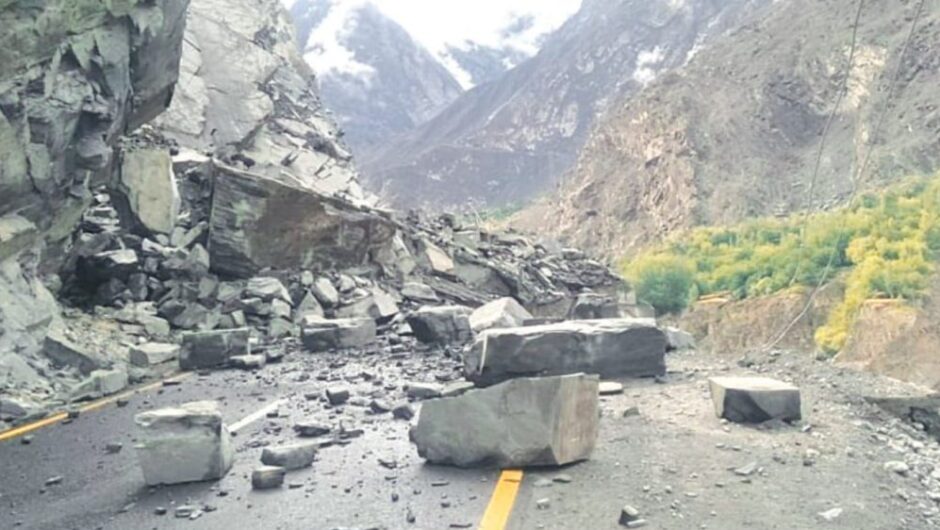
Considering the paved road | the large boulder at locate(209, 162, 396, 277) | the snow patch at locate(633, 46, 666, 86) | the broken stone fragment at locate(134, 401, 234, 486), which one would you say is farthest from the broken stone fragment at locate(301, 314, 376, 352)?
the snow patch at locate(633, 46, 666, 86)

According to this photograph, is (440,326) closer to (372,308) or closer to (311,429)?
(372,308)

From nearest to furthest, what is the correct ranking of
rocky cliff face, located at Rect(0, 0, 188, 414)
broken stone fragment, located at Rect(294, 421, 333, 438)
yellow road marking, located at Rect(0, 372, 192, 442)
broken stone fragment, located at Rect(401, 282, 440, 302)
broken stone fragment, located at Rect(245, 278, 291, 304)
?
broken stone fragment, located at Rect(294, 421, 333, 438) → yellow road marking, located at Rect(0, 372, 192, 442) → rocky cliff face, located at Rect(0, 0, 188, 414) → broken stone fragment, located at Rect(245, 278, 291, 304) → broken stone fragment, located at Rect(401, 282, 440, 302)

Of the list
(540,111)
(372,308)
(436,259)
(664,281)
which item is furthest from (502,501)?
(540,111)

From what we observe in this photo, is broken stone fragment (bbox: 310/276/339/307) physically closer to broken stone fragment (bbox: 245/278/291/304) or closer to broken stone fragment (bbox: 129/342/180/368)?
broken stone fragment (bbox: 245/278/291/304)

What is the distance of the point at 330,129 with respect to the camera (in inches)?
1373

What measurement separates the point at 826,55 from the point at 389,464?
73967 mm

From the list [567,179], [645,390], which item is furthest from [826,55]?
[645,390]

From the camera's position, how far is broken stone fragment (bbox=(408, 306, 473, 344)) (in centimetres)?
1180

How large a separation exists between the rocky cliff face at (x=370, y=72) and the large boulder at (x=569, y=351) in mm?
129034

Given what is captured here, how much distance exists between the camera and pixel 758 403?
6.20 m

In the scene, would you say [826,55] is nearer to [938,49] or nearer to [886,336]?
[938,49]

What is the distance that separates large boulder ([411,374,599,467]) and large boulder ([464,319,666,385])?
201 centimetres

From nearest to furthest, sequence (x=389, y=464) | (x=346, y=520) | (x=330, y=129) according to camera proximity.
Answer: (x=346, y=520) → (x=389, y=464) → (x=330, y=129)

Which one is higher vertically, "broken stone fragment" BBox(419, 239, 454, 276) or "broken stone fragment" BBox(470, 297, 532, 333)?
"broken stone fragment" BBox(419, 239, 454, 276)
